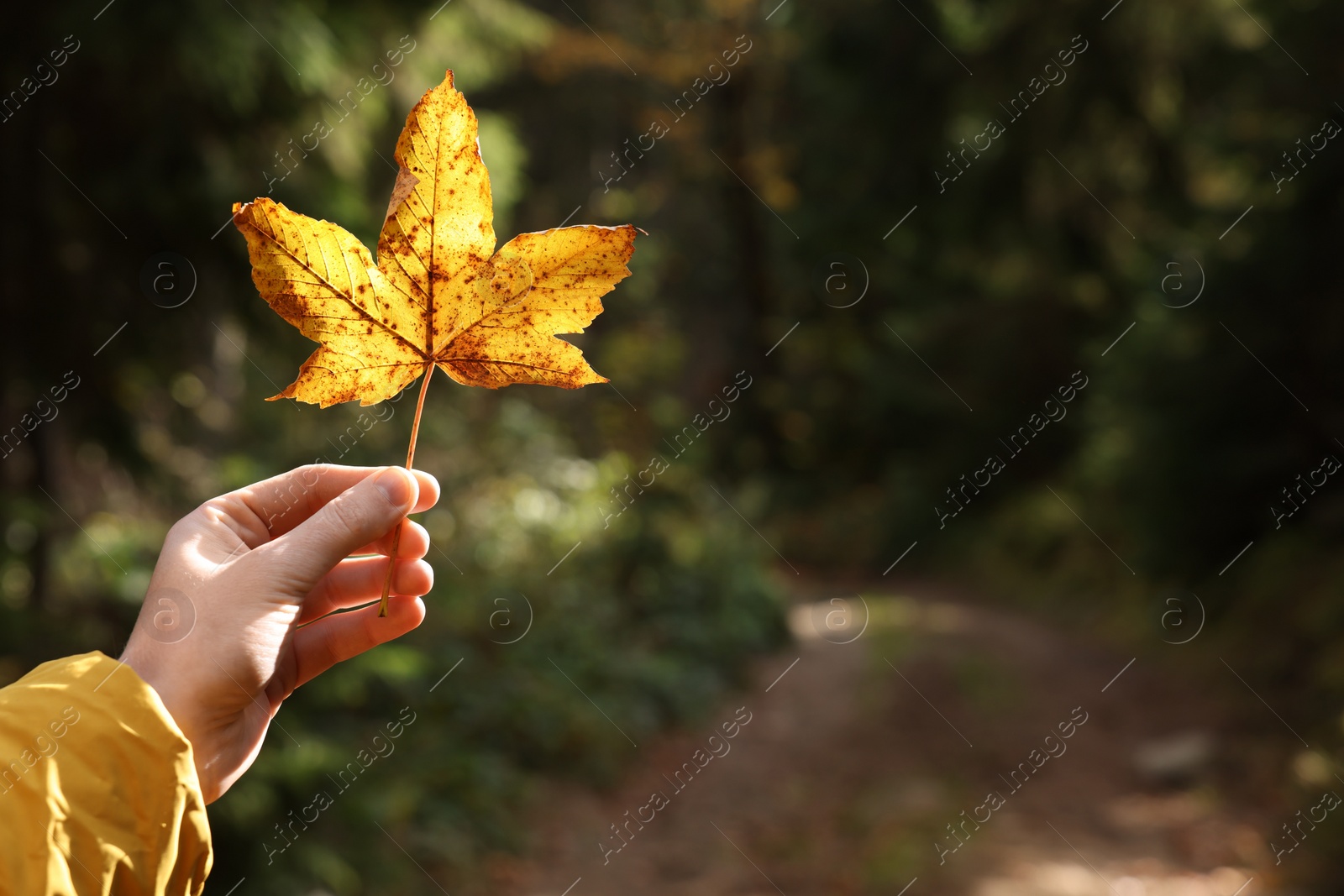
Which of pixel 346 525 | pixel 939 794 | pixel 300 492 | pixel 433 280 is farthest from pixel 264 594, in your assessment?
pixel 939 794

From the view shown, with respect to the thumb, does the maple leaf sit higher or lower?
higher

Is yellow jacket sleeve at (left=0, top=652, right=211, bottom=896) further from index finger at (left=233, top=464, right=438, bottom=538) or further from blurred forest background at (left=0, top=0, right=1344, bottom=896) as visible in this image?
blurred forest background at (left=0, top=0, right=1344, bottom=896)

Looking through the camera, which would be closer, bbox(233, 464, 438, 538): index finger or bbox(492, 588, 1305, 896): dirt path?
bbox(233, 464, 438, 538): index finger

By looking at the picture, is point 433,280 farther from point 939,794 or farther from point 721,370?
point 721,370

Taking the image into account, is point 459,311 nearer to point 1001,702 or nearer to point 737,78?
point 1001,702

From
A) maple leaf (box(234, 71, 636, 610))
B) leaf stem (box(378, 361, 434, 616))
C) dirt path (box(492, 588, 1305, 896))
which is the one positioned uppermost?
maple leaf (box(234, 71, 636, 610))

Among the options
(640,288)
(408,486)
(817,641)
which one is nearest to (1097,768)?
(817,641)

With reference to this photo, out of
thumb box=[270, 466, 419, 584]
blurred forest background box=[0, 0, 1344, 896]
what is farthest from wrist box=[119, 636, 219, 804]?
blurred forest background box=[0, 0, 1344, 896]
